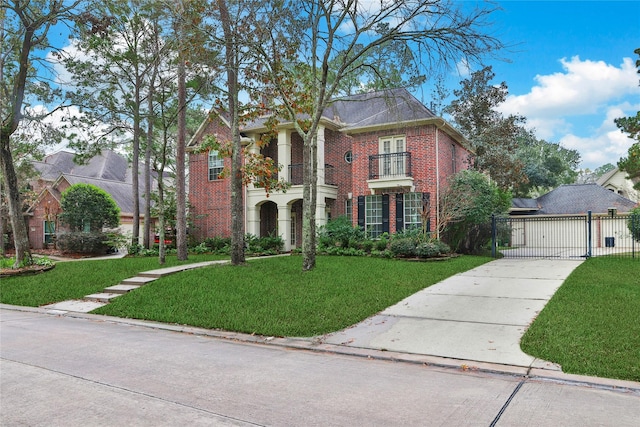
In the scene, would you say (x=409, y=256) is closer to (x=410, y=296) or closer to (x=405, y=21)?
(x=410, y=296)

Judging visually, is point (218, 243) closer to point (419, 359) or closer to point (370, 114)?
point (370, 114)

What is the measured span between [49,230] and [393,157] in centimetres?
2244

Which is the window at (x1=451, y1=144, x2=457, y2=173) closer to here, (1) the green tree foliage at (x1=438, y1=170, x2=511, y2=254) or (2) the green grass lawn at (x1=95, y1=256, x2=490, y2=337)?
(1) the green tree foliage at (x1=438, y1=170, x2=511, y2=254)

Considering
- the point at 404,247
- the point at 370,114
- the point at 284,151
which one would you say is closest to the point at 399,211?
the point at 404,247

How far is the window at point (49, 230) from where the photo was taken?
92.1 feet

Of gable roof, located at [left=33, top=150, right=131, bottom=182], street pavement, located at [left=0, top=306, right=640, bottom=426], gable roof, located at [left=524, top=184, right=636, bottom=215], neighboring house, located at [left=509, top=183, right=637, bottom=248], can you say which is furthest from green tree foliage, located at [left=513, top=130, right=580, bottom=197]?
gable roof, located at [left=33, top=150, right=131, bottom=182]

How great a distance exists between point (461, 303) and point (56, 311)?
8438mm

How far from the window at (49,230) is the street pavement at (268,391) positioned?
980 inches

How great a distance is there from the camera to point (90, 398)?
421 cm

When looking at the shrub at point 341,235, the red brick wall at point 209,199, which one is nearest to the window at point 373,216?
the shrub at point 341,235

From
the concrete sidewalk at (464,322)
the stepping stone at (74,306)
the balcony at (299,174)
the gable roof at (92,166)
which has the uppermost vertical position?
the gable roof at (92,166)

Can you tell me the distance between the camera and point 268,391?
4.37 m

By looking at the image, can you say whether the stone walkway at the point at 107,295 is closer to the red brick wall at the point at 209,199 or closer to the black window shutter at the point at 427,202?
the red brick wall at the point at 209,199

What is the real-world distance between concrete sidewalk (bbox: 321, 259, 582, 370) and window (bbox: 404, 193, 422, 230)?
7009mm
